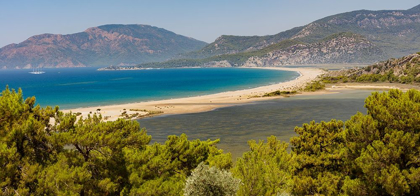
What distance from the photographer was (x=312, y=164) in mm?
18844

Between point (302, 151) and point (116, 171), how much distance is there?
12413 mm

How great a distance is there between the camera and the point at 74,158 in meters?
14.6

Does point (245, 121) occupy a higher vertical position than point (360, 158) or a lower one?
lower

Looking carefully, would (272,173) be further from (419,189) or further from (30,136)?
(30,136)

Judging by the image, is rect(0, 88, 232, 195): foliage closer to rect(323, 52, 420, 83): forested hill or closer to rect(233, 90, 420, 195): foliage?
rect(233, 90, 420, 195): foliage

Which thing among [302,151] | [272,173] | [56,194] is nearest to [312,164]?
[302,151]

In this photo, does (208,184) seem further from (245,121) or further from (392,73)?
(392,73)

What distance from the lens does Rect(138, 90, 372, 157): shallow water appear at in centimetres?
4347

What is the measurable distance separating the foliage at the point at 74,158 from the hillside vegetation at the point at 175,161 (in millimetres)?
46

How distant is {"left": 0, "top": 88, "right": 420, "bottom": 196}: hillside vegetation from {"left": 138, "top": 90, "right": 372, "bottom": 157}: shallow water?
1655 cm

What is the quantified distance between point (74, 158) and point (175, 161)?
6578 mm

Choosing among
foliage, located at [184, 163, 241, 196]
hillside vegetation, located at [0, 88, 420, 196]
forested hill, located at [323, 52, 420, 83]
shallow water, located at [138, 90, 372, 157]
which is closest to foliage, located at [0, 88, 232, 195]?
hillside vegetation, located at [0, 88, 420, 196]

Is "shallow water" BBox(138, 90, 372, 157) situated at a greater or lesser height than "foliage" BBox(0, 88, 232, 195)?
lesser

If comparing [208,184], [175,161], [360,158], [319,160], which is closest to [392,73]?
[319,160]
